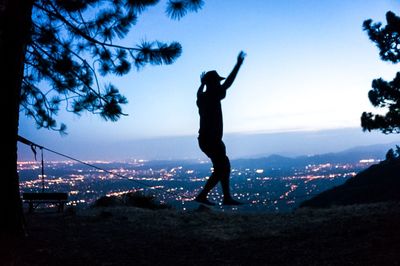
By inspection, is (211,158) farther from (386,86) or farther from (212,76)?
(386,86)

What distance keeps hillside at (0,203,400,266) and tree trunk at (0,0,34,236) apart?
15.9 inches

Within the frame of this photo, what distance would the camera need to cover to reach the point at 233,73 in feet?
22.1

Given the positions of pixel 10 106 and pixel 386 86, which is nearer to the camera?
pixel 10 106

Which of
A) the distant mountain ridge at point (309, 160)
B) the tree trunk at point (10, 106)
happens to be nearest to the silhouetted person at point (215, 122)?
the tree trunk at point (10, 106)

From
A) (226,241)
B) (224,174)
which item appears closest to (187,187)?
(224,174)

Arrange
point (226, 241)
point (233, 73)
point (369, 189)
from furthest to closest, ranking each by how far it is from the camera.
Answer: point (369, 189), point (233, 73), point (226, 241)

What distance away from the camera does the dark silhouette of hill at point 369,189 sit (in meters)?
16.6

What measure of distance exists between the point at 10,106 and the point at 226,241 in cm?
343

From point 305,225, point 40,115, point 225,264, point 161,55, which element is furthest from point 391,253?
point 40,115

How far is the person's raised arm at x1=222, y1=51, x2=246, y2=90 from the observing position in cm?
668

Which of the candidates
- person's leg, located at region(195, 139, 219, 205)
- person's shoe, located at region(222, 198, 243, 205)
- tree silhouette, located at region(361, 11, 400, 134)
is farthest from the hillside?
tree silhouette, located at region(361, 11, 400, 134)

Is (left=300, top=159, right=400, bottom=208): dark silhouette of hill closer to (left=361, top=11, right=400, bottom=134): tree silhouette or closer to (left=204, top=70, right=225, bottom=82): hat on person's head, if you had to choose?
(left=361, top=11, right=400, bottom=134): tree silhouette

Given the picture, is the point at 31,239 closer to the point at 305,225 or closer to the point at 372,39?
the point at 305,225

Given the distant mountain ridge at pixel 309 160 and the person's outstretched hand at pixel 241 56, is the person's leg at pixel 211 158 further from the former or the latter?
the distant mountain ridge at pixel 309 160
